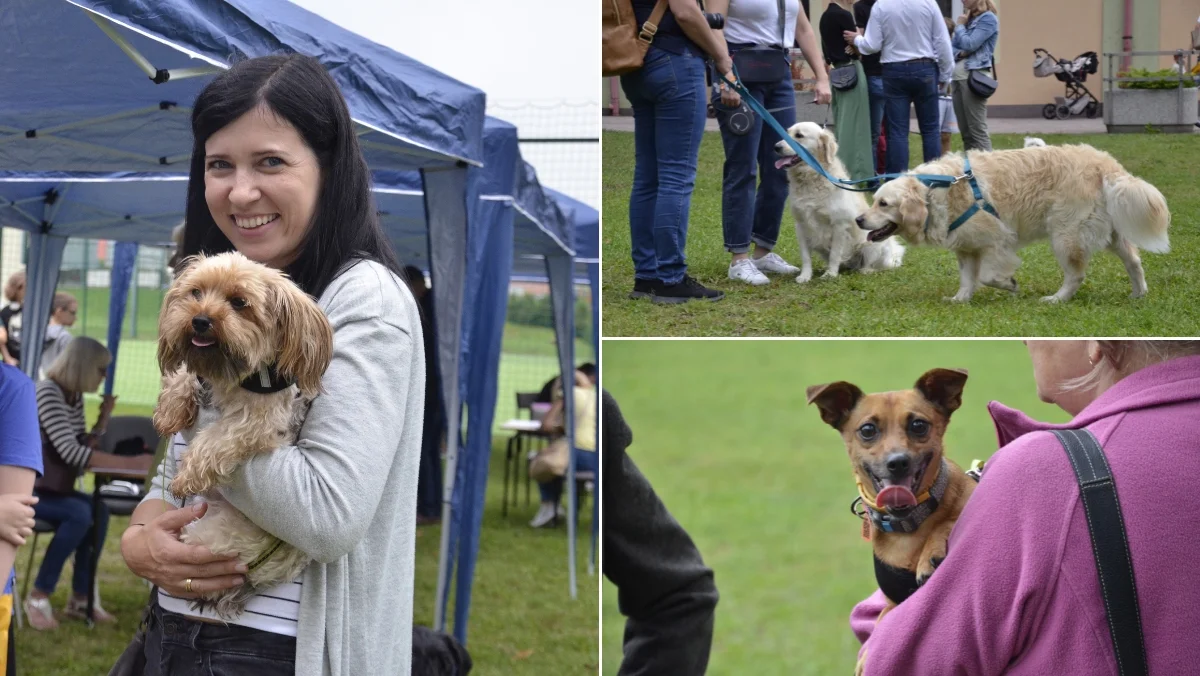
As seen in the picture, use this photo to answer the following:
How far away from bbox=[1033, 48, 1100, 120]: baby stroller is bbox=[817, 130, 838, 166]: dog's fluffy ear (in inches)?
56.6

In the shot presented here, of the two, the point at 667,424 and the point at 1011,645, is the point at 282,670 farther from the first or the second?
the point at 667,424

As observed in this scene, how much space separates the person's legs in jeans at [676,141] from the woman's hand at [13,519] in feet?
7.72

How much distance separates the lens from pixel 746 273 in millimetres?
4898

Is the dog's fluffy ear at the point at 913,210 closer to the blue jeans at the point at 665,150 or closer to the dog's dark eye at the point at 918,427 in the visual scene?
the blue jeans at the point at 665,150

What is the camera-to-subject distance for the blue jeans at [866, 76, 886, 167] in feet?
21.9

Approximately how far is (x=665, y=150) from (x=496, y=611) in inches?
149

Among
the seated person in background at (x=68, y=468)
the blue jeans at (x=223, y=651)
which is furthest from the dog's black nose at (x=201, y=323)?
the seated person in background at (x=68, y=468)

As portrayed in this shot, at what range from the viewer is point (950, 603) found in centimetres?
145

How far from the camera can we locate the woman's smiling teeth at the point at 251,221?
67.4 inches

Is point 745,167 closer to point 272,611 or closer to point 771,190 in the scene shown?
point 771,190

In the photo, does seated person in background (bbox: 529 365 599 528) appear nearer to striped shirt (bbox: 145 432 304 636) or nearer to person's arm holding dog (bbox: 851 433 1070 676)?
striped shirt (bbox: 145 432 304 636)

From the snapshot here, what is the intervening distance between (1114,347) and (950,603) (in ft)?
1.60

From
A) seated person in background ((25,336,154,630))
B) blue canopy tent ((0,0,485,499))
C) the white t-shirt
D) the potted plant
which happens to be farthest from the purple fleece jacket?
seated person in background ((25,336,154,630))

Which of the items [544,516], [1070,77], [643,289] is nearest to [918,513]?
[643,289]
